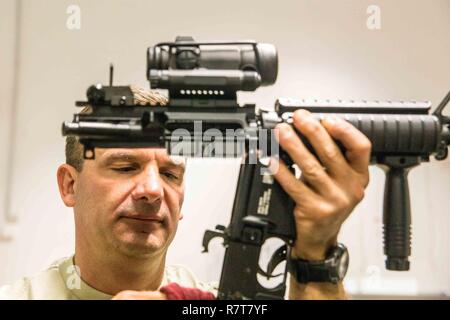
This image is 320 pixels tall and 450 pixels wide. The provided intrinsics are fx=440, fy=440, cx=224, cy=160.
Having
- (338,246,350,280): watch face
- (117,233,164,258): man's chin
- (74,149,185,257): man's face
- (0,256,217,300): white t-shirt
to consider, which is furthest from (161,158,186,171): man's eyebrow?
(338,246,350,280): watch face

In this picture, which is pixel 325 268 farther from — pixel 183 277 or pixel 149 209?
pixel 183 277

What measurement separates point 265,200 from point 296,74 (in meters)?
0.54

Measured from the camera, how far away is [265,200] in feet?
1.91

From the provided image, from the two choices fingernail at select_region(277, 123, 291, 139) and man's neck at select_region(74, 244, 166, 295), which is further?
man's neck at select_region(74, 244, 166, 295)

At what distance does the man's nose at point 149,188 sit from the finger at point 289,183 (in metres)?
0.25

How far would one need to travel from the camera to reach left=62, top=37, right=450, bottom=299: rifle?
0.55 metres

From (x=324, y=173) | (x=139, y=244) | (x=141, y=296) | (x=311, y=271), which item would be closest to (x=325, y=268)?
(x=311, y=271)

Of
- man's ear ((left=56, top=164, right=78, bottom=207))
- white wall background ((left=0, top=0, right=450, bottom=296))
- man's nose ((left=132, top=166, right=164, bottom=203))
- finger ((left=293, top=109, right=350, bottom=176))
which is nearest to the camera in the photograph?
finger ((left=293, top=109, right=350, bottom=176))

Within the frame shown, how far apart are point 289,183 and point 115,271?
0.41m

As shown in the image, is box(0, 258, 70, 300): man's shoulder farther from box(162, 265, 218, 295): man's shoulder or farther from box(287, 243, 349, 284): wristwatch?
box(287, 243, 349, 284): wristwatch

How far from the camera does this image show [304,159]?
0.53 metres

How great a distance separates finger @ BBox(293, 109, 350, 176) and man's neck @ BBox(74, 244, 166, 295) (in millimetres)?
404

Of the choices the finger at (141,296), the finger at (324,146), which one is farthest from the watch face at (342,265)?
the finger at (141,296)

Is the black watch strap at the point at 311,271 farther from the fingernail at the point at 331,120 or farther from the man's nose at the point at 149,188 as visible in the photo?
the man's nose at the point at 149,188
